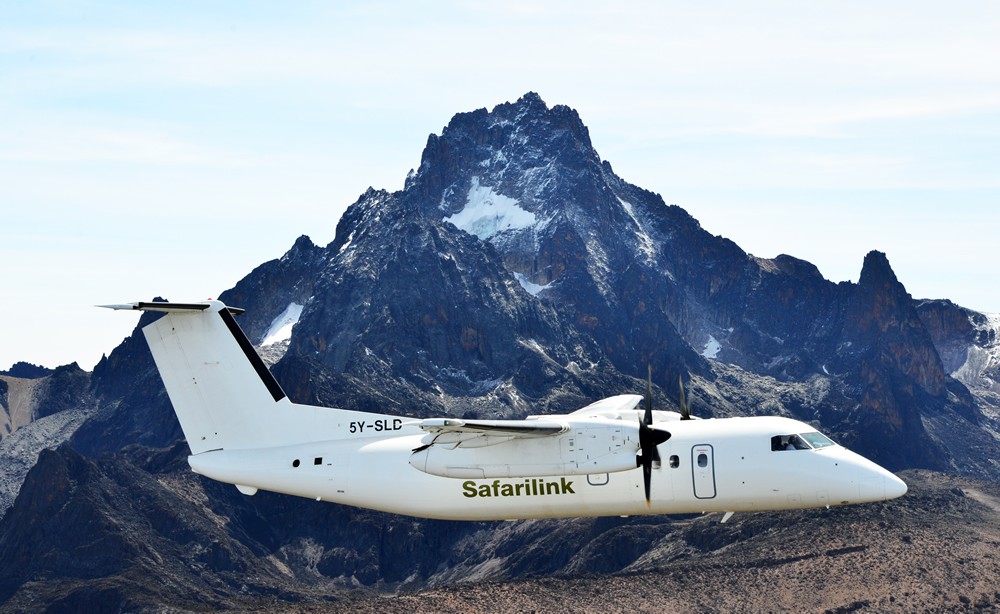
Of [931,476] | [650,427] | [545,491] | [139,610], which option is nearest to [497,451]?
[545,491]

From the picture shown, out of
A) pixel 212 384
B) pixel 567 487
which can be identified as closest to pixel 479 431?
pixel 567 487

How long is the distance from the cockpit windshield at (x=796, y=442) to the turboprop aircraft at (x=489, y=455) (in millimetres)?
47

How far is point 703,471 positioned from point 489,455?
8.23m

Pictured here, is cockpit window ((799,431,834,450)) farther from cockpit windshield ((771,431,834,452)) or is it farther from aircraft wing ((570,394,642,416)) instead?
aircraft wing ((570,394,642,416))

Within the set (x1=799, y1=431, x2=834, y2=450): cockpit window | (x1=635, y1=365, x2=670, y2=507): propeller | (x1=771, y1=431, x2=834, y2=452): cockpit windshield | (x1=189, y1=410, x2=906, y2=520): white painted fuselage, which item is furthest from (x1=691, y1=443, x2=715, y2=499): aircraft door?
(x1=799, y1=431, x2=834, y2=450): cockpit window

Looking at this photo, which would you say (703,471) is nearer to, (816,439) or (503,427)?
(816,439)

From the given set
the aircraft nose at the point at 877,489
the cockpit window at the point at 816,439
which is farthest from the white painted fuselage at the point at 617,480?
the cockpit window at the point at 816,439

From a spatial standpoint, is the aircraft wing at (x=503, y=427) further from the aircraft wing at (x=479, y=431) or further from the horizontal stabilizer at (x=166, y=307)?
the horizontal stabilizer at (x=166, y=307)

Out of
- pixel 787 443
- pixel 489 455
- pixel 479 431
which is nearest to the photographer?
pixel 479 431

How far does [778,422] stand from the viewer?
52.9 m

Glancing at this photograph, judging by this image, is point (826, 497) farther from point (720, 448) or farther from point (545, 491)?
point (545, 491)

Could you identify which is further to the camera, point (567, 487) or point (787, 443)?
point (567, 487)

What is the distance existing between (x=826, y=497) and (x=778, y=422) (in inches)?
140

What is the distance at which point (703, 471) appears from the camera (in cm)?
5097
